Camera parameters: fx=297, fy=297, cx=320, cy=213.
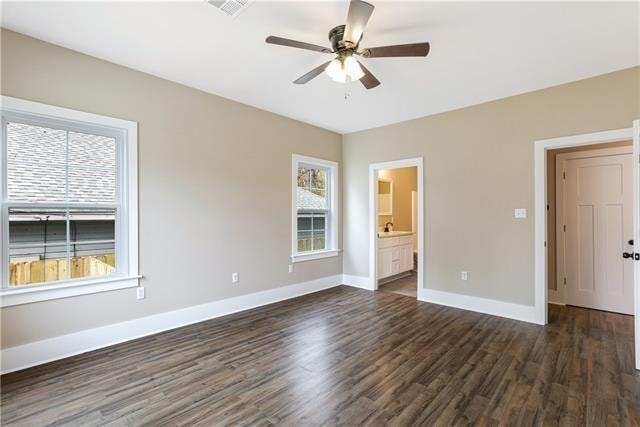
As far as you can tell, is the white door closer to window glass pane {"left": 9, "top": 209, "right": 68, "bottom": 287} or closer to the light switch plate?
the light switch plate

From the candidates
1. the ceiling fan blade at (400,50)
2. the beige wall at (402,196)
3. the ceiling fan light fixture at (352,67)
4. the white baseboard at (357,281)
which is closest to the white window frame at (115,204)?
the ceiling fan light fixture at (352,67)

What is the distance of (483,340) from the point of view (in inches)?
121

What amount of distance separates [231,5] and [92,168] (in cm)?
206

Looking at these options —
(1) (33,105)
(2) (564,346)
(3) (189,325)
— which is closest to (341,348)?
(3) (189,325)

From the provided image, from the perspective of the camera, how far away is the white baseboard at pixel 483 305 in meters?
3.59

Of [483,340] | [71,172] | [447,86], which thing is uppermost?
[447,86]

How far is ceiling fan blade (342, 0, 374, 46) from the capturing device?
1.77 m

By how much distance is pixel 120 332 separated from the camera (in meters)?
2.99

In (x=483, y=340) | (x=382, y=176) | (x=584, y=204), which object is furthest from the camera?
(x=382, y=176)

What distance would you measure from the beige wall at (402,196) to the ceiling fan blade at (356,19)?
5.28 meters

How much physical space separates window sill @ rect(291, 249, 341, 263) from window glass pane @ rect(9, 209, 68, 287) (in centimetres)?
276

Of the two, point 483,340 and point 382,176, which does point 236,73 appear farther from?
point 382,176

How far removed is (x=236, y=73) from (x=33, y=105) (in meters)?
1.78

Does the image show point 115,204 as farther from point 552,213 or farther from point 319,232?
point 552,213
